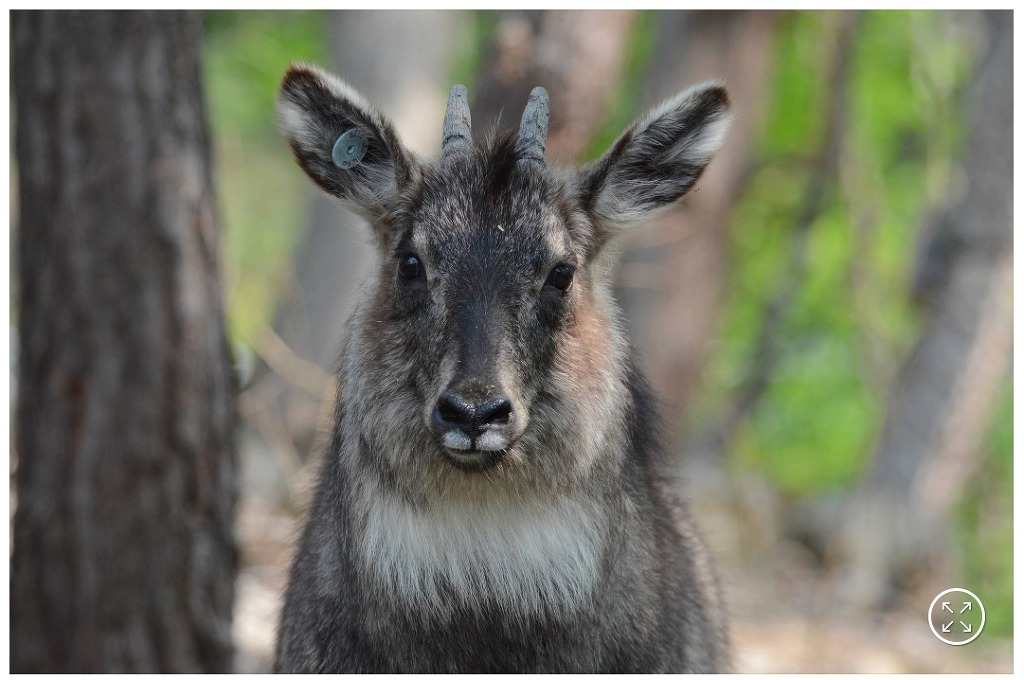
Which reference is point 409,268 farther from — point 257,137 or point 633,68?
point 257,137

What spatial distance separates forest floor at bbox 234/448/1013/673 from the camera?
9297mm

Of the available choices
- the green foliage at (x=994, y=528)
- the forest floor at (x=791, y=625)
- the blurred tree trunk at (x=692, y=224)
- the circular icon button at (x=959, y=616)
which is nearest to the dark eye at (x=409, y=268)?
the circular icon button at (x=959, y=616)

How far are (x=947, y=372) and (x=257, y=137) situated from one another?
14.9 meters

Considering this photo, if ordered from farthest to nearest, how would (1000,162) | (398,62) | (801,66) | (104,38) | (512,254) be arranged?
(801,66), (398,62), (1000,162), (104,38), (512,254)

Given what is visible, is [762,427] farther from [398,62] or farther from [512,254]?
[512,254]

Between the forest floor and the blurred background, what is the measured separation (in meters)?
0.05

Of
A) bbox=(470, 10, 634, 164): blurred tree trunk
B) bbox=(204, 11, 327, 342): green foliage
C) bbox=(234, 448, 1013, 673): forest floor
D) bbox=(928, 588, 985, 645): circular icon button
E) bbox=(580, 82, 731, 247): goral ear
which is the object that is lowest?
bbox=(234, 448, 1013, 673): forest floor

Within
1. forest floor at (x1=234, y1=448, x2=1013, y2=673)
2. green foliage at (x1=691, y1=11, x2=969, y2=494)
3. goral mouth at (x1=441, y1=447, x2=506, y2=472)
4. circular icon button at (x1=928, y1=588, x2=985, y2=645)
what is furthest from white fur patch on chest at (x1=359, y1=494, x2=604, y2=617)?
green foliage at (x1=691, y1=11, x2=969, y2=494)

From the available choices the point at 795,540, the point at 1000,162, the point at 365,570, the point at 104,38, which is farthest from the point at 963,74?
the point at 365,570

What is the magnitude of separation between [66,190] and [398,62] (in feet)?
28.5

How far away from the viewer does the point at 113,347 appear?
6020 millimetres

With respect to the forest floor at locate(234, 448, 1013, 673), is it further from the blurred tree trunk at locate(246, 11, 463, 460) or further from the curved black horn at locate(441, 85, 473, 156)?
the curved black horn at locate(441, 85, 473, 156)

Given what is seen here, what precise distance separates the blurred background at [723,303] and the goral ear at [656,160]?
0.83 meters

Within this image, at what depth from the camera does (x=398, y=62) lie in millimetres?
14250
